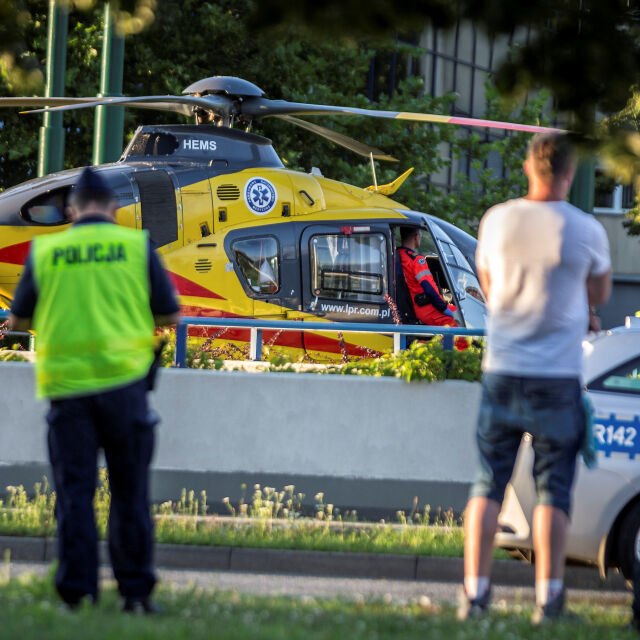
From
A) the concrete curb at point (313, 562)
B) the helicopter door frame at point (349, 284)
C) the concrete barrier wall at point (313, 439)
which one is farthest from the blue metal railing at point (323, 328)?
the helicopter door frame at point (349, 284)

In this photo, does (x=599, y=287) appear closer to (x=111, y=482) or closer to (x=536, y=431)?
(x=536, y=431)

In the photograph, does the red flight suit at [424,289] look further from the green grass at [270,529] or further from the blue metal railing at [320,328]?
A: the green grass at [270,529]

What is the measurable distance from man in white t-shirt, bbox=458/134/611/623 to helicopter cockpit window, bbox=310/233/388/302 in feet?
31.2

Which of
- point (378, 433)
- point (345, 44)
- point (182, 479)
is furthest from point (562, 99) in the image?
point (182, 479)

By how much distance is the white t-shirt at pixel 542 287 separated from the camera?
5.07 meters

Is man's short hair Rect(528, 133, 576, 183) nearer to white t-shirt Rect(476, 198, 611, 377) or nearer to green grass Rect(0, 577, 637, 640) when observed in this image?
white t-shirt Rect(476, 198, 611, 377)

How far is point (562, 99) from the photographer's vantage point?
4887mm

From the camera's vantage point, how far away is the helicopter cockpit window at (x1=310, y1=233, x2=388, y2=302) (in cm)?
1470

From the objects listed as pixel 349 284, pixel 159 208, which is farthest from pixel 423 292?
pixel 159 208

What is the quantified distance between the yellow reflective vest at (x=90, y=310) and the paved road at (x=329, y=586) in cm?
182

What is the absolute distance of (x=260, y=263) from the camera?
47.5 ft

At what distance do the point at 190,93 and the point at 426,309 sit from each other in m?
4.02

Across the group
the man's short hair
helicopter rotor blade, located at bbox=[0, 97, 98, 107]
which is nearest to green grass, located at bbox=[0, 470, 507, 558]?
the man's short hair

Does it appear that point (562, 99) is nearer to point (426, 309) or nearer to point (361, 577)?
point (361, 577)
